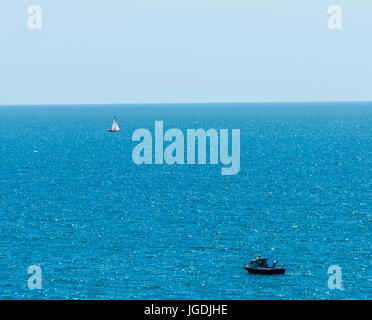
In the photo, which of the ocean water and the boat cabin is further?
the boat cabin

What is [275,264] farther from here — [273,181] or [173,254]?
[273,181]

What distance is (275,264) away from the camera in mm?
73250

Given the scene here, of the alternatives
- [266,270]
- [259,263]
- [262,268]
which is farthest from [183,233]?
[266,270]

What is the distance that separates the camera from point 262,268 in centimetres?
7338

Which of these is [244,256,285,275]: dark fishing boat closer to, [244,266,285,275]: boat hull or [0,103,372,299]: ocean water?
[244,266,285,275]: boat hull

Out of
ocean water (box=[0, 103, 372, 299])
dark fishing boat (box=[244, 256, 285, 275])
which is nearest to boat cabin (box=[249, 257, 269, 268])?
dark fishing boat (box=[244, 256, 285, 275])

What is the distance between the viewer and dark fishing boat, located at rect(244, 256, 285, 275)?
7325 cm

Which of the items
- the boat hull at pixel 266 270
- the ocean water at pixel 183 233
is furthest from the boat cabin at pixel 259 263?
the ocean water at pixel 183 233

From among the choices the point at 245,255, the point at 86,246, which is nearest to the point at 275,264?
the point at 245,255

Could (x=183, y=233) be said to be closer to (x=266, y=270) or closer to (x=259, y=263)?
(x=259, y=263)

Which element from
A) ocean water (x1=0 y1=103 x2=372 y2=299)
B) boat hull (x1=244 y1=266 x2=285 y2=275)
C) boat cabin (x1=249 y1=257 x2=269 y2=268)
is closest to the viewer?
ocean water (x1=0 y1=103 x2=372 y2=299)

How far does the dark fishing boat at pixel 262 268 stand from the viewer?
7325 cm
